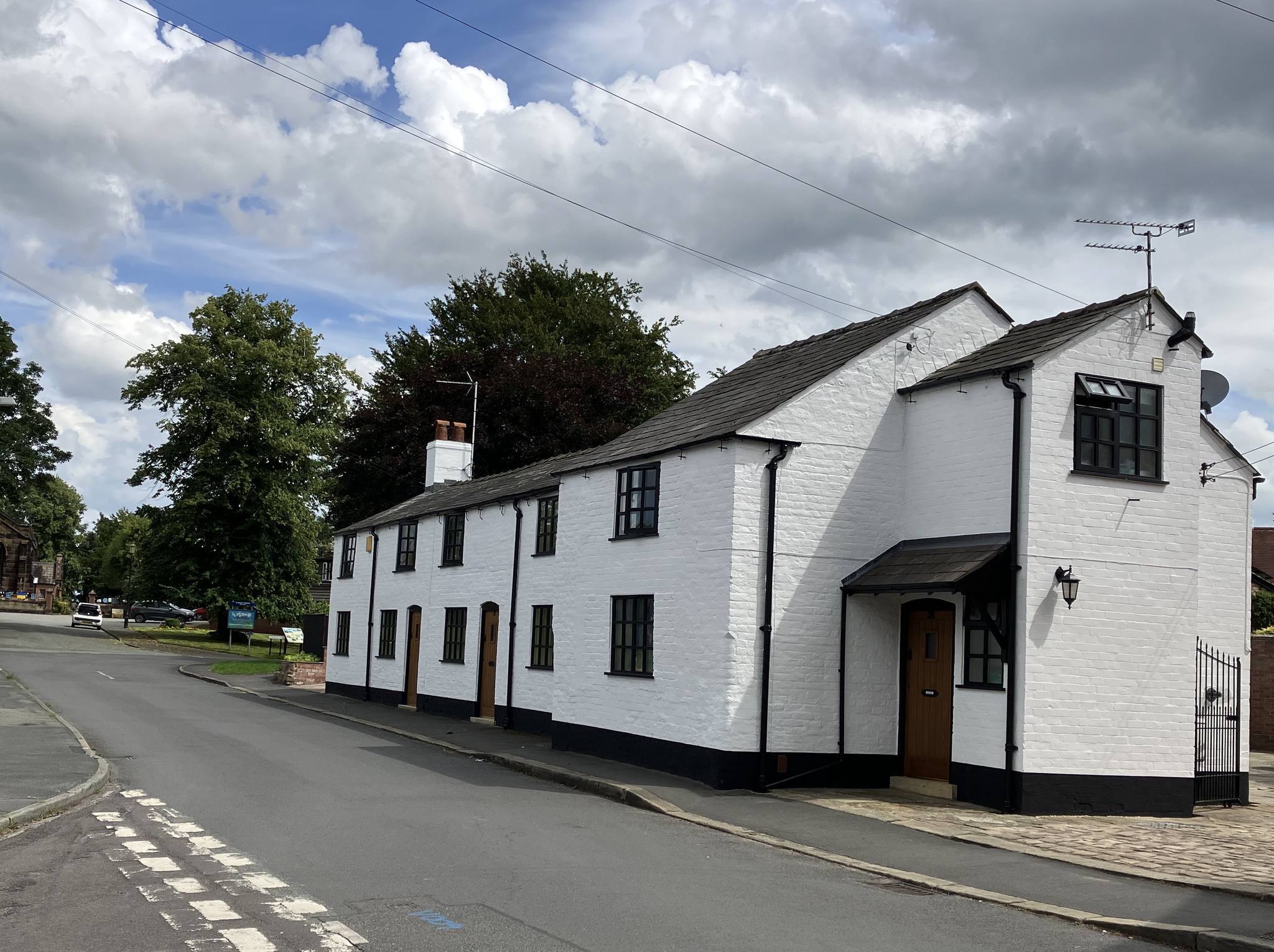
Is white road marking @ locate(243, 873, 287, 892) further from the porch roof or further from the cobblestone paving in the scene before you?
the porch roof

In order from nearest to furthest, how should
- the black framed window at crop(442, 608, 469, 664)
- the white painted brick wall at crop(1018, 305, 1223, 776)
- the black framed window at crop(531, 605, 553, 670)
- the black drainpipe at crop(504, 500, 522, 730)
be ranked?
1. the white painted brick wall at crop(1018, 305, 1223, 776)
2. the black framed window at crop(531, 605, 553, 670)
3. the black drainpipe at crop(504, 500, 522, 730)
4. the black framed window at crop(442, 608, 469, 664)

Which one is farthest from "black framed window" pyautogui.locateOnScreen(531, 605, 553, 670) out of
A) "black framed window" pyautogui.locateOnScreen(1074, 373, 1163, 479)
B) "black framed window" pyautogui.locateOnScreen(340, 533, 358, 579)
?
"black framed window" pyautogui.locateOnScreen(340, 533, 358, 579)

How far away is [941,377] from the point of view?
693 inches

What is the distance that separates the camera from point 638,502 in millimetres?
19453

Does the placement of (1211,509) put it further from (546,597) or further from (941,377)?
(546,597)

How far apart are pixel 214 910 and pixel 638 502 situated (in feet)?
39.2

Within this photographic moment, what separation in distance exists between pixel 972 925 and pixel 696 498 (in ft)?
31.1

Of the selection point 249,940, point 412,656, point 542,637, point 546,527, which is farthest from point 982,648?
point 412,656

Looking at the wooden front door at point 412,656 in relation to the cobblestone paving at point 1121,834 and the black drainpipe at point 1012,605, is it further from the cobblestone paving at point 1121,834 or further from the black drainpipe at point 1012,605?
the black drainpipe at point 1012,605

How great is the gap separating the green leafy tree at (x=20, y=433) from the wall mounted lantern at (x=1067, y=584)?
56183 millimetres

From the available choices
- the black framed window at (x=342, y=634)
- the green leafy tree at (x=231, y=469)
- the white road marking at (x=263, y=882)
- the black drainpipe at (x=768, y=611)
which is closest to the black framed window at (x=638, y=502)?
the black drainpipe at (x=768, y=611)

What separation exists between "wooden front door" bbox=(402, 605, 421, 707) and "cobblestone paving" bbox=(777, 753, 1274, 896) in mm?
16108

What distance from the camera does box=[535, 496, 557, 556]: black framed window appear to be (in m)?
24.2

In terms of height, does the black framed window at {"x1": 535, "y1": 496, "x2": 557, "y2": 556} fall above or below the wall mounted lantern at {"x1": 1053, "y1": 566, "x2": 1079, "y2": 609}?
above
